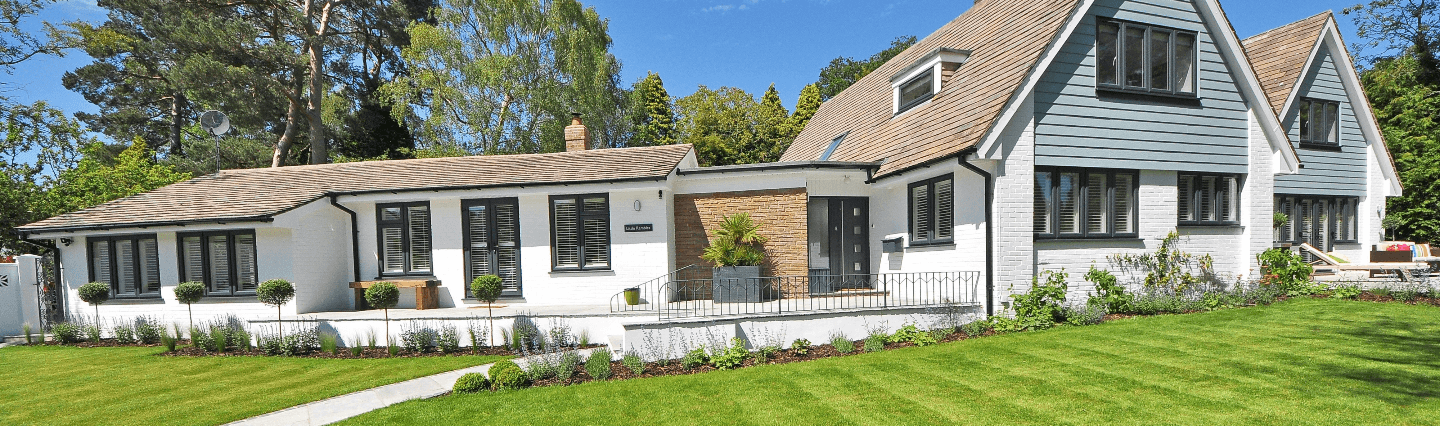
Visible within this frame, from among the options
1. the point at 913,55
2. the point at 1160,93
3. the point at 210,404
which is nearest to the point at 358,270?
the point at 210,404

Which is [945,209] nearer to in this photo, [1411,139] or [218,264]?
[218,264]

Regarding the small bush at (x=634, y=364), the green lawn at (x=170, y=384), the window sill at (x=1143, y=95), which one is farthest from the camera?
the window sill at (x=1143, y=95)

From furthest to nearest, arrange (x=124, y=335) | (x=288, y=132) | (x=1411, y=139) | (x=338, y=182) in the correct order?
(x=288, y=132) < (x=1411, y=139) < (x=338, y=182) < (x=124, y=335)

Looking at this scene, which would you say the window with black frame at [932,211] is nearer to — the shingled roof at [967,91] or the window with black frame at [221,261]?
the shingled roof at [967,91]

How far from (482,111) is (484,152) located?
6.63ft

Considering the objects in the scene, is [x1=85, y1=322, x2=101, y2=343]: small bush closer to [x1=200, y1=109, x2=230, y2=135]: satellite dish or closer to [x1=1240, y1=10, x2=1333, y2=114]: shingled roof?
[x1=200, y1=109, x2=230, y2=135]: satellite dish

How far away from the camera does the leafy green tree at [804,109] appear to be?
116 ft

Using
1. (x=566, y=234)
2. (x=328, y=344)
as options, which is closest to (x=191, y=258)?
(x=328, y=344)

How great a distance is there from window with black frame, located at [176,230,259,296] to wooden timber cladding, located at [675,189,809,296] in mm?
9971

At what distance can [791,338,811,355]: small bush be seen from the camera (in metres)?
9.01

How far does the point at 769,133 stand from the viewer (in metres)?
35.2

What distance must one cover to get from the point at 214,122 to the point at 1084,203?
72.8 feet

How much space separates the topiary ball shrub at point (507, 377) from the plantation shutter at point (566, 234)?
5067 millimetres

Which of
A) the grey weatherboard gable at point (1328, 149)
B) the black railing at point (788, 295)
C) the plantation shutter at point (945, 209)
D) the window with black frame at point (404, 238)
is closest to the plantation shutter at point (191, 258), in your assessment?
the window with black frame at point (404, 238)
